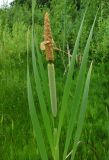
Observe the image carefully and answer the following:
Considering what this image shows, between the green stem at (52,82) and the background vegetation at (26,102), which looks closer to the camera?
the green stem at (52,82)

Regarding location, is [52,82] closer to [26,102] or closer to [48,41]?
[48,41]

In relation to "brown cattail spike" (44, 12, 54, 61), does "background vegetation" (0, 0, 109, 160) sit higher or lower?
lower

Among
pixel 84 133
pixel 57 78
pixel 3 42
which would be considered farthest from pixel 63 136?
pixel 3 42

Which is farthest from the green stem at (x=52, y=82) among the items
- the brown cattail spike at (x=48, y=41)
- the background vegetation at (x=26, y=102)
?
the background vegetation at (x=26, y=102)

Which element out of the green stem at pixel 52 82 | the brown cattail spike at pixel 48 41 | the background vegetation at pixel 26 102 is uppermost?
the brown cattail spike at pixel 48 41

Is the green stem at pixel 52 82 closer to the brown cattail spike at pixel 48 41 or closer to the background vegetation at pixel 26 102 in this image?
the brown cattail spike at pixel 48 41

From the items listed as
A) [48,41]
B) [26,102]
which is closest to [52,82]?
[48,41]

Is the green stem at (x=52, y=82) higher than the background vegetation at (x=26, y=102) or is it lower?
higher

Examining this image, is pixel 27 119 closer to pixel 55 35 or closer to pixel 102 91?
pixel 102 91

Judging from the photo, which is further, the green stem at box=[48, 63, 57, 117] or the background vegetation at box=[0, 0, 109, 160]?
the background vegetation at box=[0, 0, 109, 160]

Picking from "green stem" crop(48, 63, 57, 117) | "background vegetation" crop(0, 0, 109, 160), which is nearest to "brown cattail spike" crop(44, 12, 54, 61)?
"green stem" crop(48, 63, 57, 117)

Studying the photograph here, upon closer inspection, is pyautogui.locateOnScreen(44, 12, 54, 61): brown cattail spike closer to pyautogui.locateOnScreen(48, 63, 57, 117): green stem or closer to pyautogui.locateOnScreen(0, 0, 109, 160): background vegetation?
pyautogui.locateOnScreen(48, 63, 57, 117): green stem
